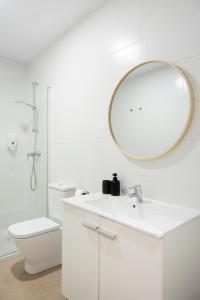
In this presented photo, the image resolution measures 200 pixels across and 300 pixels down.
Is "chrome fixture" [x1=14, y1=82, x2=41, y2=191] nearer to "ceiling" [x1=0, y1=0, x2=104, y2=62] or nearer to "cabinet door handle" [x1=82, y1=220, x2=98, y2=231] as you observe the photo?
"ceiling" [x1=0, y1=0, x2=104, y2=62]

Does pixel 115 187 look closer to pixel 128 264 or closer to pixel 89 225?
pixel 89 225

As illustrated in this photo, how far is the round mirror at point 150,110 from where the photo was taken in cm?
137

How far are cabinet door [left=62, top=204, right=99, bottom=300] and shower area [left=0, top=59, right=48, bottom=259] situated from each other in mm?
1284

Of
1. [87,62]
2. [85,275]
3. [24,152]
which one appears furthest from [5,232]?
[87,62]

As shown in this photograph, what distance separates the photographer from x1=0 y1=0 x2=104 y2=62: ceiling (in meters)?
1.95

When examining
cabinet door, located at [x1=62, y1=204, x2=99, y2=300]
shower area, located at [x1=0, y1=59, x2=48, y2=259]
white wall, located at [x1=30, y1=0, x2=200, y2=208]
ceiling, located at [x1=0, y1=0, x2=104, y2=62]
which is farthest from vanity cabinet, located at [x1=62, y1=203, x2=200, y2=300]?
ceiling, located at [x1=0, y1=0, x2=104, y2=62]

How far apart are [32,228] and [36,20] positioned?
84.3 inches

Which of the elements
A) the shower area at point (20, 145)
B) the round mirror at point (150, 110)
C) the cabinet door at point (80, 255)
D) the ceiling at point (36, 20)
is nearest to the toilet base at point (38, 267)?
the cabinet door at point (80, 255)

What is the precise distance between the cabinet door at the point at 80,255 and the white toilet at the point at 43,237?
511 millimetres

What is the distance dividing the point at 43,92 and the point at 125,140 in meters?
1.58

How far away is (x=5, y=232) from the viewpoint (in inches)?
114

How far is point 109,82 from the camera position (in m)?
1.87

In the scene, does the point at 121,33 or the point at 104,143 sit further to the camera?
the point at 104,143

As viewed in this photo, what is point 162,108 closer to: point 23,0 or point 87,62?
point 87,62
